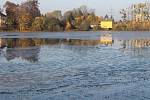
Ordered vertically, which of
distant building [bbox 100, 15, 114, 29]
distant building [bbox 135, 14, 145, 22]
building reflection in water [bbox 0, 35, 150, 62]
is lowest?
building reflection in water [bbox 0, 35, 150, 62]

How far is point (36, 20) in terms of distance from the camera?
362 ft

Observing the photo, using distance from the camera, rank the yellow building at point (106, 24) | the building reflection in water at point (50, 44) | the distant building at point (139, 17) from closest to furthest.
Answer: the building reflection in water at point (50, 44) < the distant building at point (139, 17) < the yellow building at point (106, 24)

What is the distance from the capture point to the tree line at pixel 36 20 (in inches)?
4449

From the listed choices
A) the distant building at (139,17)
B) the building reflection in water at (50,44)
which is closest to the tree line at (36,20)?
the distant building at (139,17)

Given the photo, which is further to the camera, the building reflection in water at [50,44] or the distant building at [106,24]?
the distant building at [106,24]

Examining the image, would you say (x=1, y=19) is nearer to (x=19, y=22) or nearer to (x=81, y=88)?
(x=19, y=22)

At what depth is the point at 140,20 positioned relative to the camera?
→ 4985 inches

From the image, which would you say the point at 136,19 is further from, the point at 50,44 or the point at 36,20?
the point at 50,44

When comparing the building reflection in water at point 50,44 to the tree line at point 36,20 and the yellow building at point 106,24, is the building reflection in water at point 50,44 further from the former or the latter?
the yellow building at point 106,24

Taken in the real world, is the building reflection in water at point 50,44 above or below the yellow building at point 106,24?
below

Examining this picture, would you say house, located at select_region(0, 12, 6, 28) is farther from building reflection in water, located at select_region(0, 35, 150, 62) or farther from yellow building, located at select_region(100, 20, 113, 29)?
building reflection in water, located at select_region(0, 35, 150, 62)

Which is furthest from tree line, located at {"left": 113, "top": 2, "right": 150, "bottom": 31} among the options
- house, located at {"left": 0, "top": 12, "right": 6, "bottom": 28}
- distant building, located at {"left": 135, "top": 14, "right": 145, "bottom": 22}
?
Answer: house, located at {"left": 0, "top": 12, "right": 6, "bottom": 28}

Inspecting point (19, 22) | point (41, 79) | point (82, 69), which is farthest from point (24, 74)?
point (19, 22)

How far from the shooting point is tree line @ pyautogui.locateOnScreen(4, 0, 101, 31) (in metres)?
113
